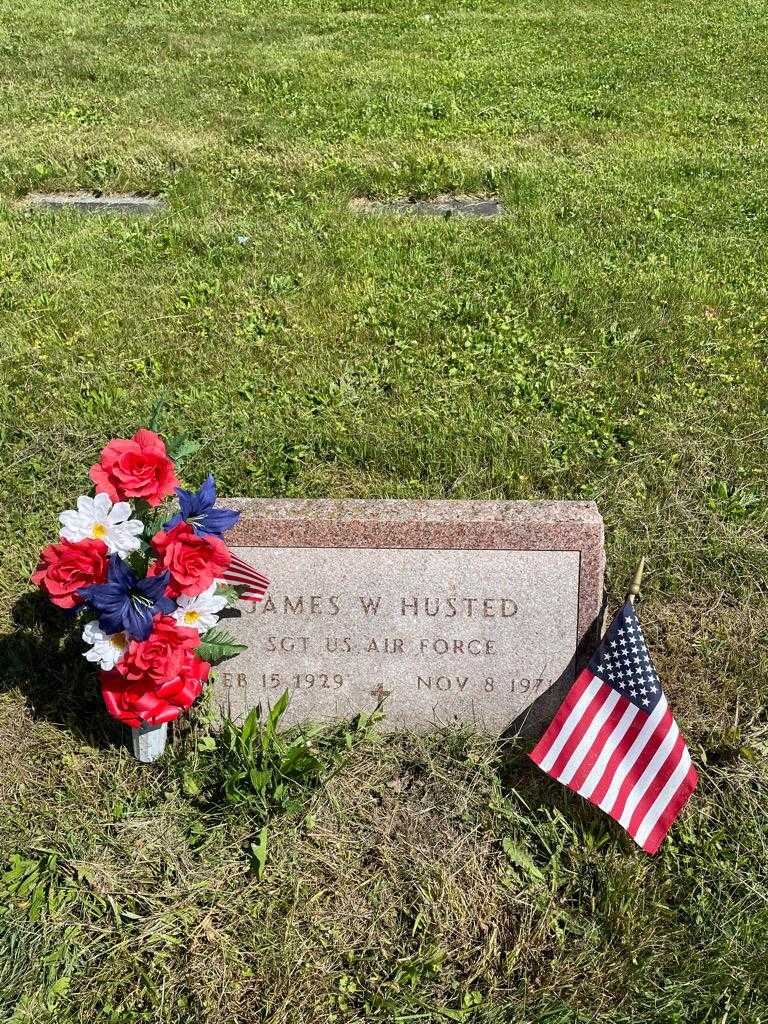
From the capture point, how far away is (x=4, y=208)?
21.4ft

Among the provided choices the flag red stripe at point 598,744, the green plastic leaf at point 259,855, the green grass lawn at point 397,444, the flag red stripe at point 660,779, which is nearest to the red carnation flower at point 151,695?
the green grass lawn at point 397,444

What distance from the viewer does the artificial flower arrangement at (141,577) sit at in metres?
2.69

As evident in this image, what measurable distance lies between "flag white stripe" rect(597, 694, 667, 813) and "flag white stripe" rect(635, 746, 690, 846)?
12cm

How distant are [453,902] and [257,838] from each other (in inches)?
26.2

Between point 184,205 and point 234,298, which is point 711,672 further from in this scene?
point 184,205

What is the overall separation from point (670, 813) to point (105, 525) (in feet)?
6.53

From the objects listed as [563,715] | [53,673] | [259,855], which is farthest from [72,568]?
[563,715]

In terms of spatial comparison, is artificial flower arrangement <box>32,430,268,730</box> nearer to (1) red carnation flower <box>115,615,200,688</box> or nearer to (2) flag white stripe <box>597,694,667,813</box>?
(1) red carnation flower <box>115,615,200,688</box>

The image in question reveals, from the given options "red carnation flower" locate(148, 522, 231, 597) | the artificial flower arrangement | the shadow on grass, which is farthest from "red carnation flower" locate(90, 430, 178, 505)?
the shadow on grass

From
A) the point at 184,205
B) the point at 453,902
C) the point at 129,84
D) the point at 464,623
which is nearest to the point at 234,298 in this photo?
the point at 184,205

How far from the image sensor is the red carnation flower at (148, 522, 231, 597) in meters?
2.68

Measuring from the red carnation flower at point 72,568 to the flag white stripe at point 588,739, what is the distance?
1587 millimetres

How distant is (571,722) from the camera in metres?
2.90

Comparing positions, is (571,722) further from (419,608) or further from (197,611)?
(197,611)
